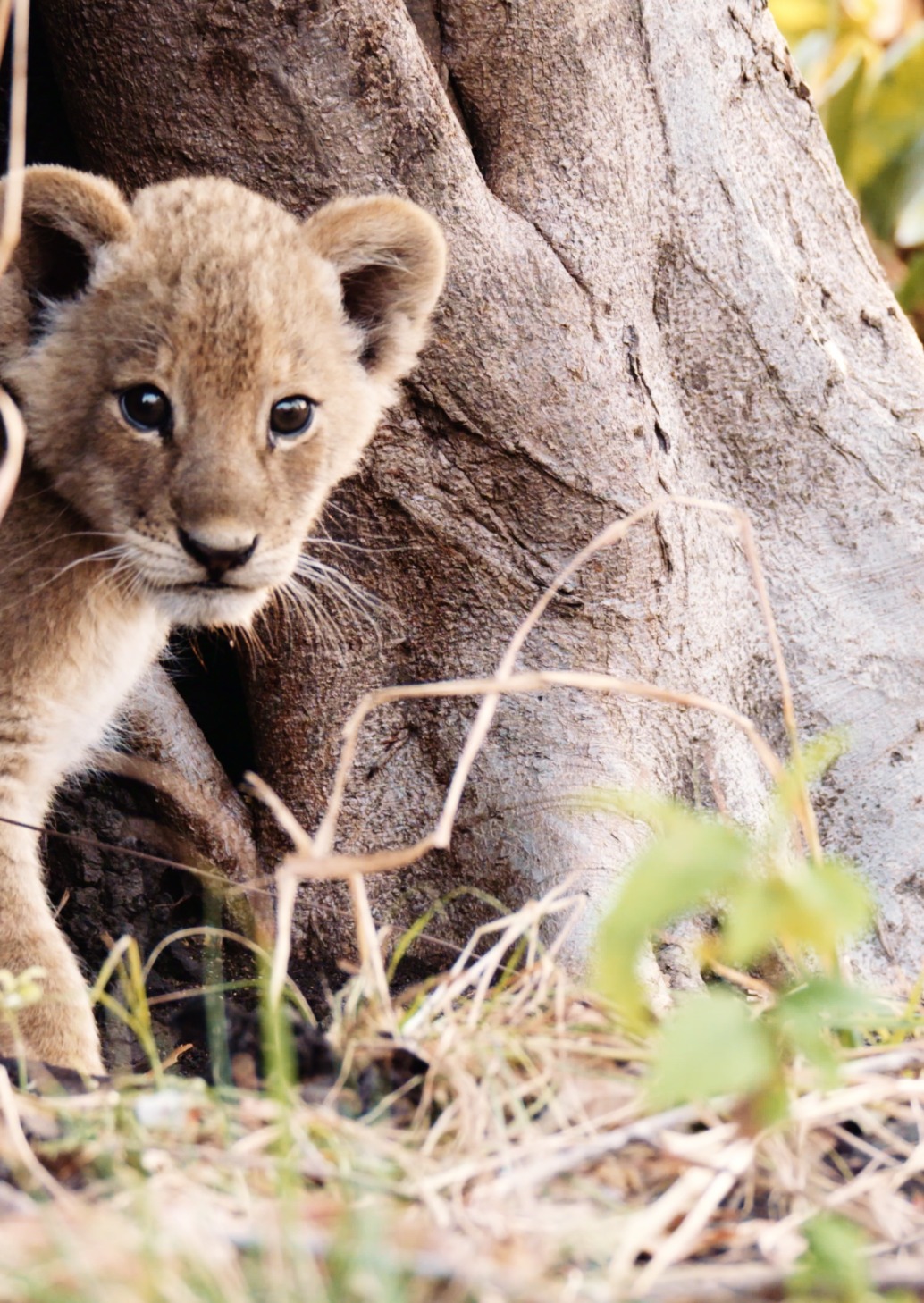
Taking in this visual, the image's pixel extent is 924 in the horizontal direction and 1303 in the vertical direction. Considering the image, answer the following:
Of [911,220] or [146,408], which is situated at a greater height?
[911,220]

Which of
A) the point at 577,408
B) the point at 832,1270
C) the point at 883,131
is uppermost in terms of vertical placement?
the point at 883,131

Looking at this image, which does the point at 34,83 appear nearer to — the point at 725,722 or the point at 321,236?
the point at 321,236

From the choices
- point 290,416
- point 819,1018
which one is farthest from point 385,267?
point 819,1018

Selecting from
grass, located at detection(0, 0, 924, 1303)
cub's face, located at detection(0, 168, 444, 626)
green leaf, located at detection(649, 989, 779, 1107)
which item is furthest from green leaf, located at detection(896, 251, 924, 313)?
green leaf, located at detection(649, 989, 779, 1107)

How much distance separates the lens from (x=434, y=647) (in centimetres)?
368

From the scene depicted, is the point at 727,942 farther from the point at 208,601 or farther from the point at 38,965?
the point at 38,965

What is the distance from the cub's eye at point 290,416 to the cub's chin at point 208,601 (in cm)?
34

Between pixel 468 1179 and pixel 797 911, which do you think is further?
pixel 468 1179

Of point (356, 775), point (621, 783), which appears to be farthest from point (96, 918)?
point (621, 783)

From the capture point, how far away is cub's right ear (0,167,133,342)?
9.39 ft

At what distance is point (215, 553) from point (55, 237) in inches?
→ 31.0

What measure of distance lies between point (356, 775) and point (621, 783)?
2.35ft

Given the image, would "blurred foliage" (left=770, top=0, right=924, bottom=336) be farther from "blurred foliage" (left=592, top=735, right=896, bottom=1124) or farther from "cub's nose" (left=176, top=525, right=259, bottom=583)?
"blurred foliage" (left=592, top=735, right=896, bottom=1124)

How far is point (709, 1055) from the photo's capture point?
146 centimetres
